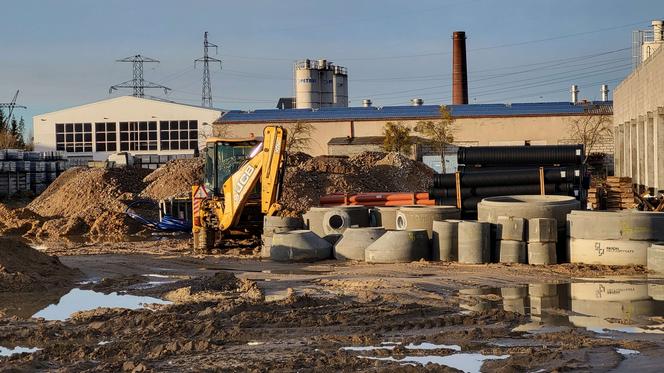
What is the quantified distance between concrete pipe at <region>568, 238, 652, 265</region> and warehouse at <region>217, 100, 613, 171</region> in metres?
43.3

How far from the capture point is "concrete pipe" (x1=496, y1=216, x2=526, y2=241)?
20.4 meters

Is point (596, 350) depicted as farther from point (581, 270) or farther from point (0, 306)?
point (0, 306)

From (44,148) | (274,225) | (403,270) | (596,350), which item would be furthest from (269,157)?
(44,148)

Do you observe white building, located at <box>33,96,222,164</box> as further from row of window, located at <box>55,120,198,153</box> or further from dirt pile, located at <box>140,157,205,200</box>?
dirt pile, located at <box>140,157,205,200</box>

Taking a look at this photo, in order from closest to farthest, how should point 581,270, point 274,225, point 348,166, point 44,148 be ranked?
point 581,270 < point 274,225 < point 348,166 < point 44,148

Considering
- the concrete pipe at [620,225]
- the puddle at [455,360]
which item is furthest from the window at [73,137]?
the puddle at [455,360]

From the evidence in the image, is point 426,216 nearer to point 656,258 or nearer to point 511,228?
point 511,228

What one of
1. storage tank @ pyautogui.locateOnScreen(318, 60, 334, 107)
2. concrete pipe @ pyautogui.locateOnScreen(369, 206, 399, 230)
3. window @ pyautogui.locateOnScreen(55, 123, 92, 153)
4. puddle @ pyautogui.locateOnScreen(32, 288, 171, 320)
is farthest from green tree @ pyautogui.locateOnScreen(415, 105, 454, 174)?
puddle @ pyautogui.locateOnScreen(32, 288, 171, 320)

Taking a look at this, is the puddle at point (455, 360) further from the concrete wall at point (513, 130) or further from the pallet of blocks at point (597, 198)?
the concrete wall at point (513, 130)

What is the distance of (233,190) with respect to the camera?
82.6ft

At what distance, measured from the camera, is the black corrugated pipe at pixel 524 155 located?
2684cm

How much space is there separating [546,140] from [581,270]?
46005 millimetres

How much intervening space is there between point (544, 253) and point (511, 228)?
0.82 m

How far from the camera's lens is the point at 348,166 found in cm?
4619
